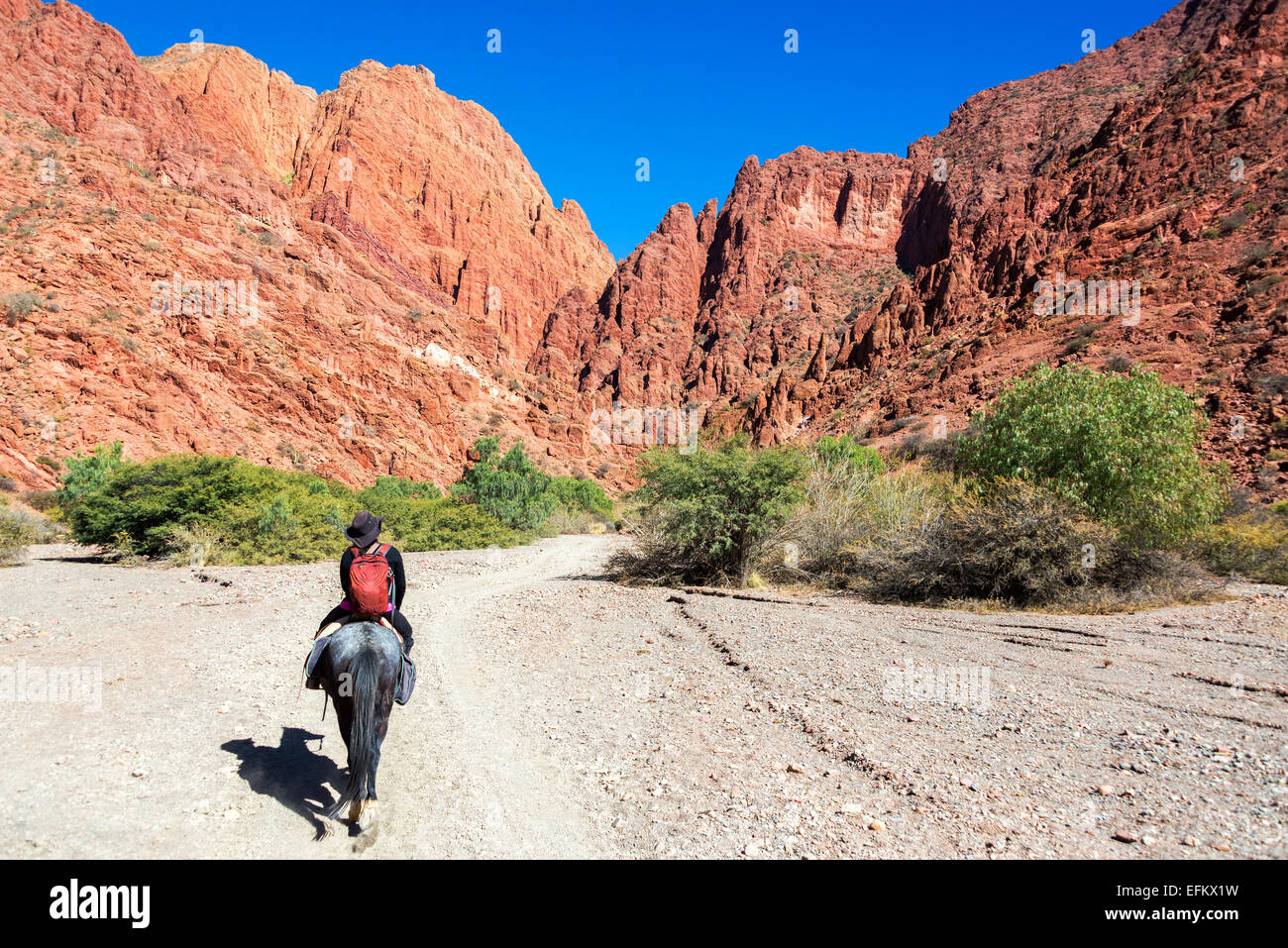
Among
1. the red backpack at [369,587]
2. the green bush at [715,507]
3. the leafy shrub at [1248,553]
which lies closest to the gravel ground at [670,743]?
the red backpack at [369,587]

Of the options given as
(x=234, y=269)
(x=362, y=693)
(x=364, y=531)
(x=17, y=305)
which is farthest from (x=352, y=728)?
(x=234, y=269)

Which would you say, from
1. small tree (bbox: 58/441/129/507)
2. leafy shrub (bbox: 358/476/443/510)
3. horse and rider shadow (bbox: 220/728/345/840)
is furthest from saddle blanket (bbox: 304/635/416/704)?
leafy shrub (bbox: 358/476/443/510)

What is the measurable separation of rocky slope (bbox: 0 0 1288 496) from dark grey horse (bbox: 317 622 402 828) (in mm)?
31283

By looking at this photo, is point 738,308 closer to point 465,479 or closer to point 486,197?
point 486,197

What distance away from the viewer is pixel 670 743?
16.1 feet

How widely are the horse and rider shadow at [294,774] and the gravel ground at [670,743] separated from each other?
25 mm

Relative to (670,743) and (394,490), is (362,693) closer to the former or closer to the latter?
(670,743)

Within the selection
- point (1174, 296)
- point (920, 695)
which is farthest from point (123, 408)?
point (1174, 296)

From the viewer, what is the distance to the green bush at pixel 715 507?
1468 cm

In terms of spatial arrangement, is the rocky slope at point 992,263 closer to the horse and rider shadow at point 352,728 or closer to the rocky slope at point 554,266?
the rocky slope at point 554,266

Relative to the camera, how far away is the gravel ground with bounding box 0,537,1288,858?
3369mm

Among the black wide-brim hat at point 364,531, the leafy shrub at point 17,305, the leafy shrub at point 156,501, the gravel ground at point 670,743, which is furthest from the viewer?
the leafy shrub at point 17,305

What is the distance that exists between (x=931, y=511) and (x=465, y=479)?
3094cm

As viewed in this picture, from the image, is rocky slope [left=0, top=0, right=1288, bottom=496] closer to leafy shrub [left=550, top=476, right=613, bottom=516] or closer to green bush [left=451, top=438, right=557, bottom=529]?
leafy shrub [left=550, top=476, right=613, bottom=516]
